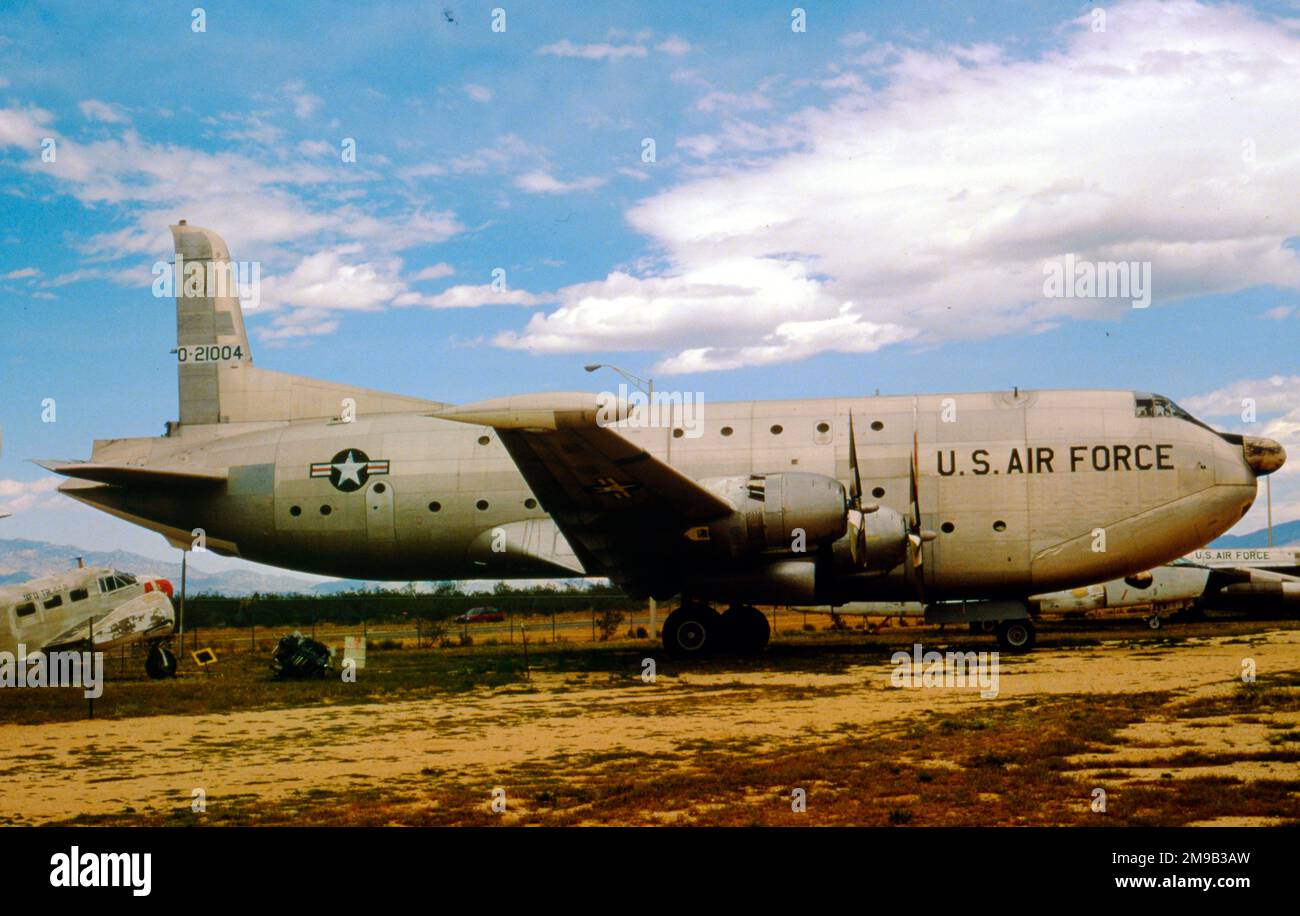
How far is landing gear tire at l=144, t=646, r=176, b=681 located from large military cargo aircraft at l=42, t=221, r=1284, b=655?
2888 mm

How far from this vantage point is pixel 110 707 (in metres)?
17.4

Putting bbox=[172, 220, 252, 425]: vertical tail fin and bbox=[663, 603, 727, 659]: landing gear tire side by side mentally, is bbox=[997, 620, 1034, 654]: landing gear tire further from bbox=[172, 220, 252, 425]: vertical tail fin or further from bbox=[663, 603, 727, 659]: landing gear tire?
bbox=[172, 220, 252, 425]: vertical tail fin

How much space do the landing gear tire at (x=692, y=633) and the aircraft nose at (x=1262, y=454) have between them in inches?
483

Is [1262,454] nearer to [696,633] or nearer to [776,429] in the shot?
[776,429]

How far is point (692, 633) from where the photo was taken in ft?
69.4

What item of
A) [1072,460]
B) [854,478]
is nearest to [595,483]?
[854,478]

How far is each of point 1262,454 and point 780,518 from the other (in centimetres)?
1128

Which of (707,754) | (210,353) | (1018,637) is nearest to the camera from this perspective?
(707,754)

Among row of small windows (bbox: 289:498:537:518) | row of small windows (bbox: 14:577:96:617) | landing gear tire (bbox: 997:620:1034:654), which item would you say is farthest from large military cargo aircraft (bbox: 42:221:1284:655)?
row of small windows (bbox: 14:577:96:617)

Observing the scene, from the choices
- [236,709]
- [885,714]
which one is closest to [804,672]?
[885,714]

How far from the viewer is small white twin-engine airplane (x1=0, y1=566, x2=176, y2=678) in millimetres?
21375
